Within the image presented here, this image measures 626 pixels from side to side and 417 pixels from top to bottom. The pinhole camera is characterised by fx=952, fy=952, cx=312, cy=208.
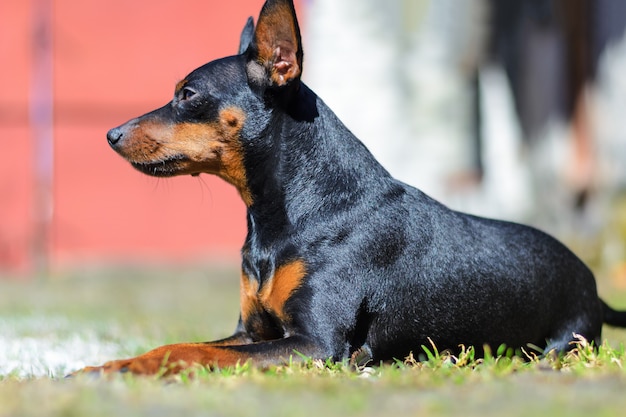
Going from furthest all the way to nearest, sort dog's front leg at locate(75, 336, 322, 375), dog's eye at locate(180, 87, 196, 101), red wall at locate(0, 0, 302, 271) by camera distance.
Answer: red wall at locate(0, 0, 302, 271)
dog's eye at locate(180, 87, 196, 101)
dog's front leg at locate(75, 336, 322, 375)

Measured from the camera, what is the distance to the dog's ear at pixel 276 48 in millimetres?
4594

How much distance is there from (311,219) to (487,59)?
7.59 metres

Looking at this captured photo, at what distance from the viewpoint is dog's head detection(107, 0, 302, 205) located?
4.68 m

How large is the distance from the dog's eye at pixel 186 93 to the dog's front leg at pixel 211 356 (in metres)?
1.26

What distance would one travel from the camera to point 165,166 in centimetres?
475

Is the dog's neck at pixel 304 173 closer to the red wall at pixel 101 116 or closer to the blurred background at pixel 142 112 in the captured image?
the blurred background at pixel 142 112

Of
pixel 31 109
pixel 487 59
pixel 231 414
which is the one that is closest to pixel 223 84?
pixel 231 414

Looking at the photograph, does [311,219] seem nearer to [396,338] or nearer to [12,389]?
[396,338]

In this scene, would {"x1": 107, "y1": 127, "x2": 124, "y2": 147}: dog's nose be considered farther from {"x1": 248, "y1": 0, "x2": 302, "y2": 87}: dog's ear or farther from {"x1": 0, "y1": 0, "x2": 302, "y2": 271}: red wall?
{"x1": 0, "y1": 0, "x2": 302, "y2": 271}: red wall

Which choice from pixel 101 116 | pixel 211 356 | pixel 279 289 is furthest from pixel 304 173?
pixel 101 116

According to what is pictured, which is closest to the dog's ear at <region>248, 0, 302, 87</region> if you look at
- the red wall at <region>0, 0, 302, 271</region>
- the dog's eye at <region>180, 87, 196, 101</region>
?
the dog's eye at <region>180, 87, 196, 101</region>

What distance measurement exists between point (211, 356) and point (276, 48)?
1578 mm

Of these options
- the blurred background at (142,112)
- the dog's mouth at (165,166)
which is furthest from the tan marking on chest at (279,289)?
the blurred background at (142,112)

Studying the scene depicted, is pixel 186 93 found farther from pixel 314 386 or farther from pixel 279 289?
pixel 314 386
